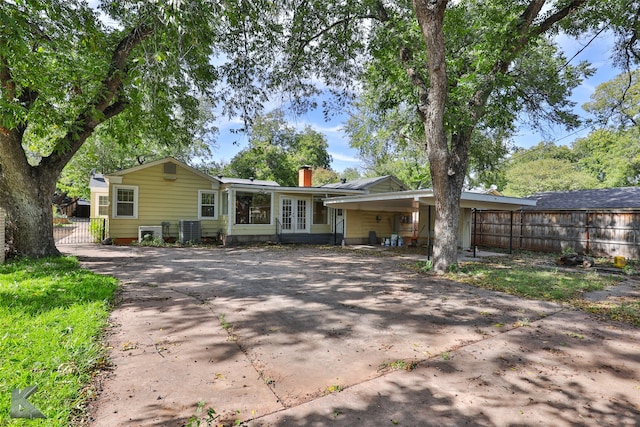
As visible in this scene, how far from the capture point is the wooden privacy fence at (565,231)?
10883mm

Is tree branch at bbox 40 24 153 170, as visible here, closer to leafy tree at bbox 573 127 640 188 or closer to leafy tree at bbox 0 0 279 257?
leafy tree at bbox 0 0 279 257

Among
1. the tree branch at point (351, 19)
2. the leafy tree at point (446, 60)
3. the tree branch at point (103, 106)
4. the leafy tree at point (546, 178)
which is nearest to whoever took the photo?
the leafy tree at point (446, 60)

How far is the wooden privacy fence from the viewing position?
10883 millimetres

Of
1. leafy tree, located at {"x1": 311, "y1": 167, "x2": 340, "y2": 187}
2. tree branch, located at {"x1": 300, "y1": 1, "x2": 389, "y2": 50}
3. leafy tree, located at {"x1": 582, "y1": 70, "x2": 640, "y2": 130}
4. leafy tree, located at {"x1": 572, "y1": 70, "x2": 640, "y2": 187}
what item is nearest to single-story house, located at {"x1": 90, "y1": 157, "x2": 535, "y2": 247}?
tree branch, located at {"x1": 300, "y1": 1, "x2": 389, "y2": 50}

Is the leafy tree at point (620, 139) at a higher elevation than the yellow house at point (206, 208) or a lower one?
higher

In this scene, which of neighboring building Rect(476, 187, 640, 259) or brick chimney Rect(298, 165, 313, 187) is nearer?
neighboring building Rect(476, 187, 640, 259)

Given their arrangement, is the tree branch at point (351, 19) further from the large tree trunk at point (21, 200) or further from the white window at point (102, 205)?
the white window at point (102, 205)

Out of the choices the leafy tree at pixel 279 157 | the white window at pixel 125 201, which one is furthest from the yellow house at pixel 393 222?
the leafy tree at pixel 279 157

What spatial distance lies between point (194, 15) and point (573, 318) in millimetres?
6784

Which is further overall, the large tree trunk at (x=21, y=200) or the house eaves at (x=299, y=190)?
the house eaves at (x=299, y=190)

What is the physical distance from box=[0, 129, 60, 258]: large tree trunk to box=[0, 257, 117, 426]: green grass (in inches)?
94.6

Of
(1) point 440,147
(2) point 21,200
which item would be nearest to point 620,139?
(1) point 440,147

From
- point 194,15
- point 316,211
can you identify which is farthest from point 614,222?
point 194,15

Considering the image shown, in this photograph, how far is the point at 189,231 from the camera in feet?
42.9
